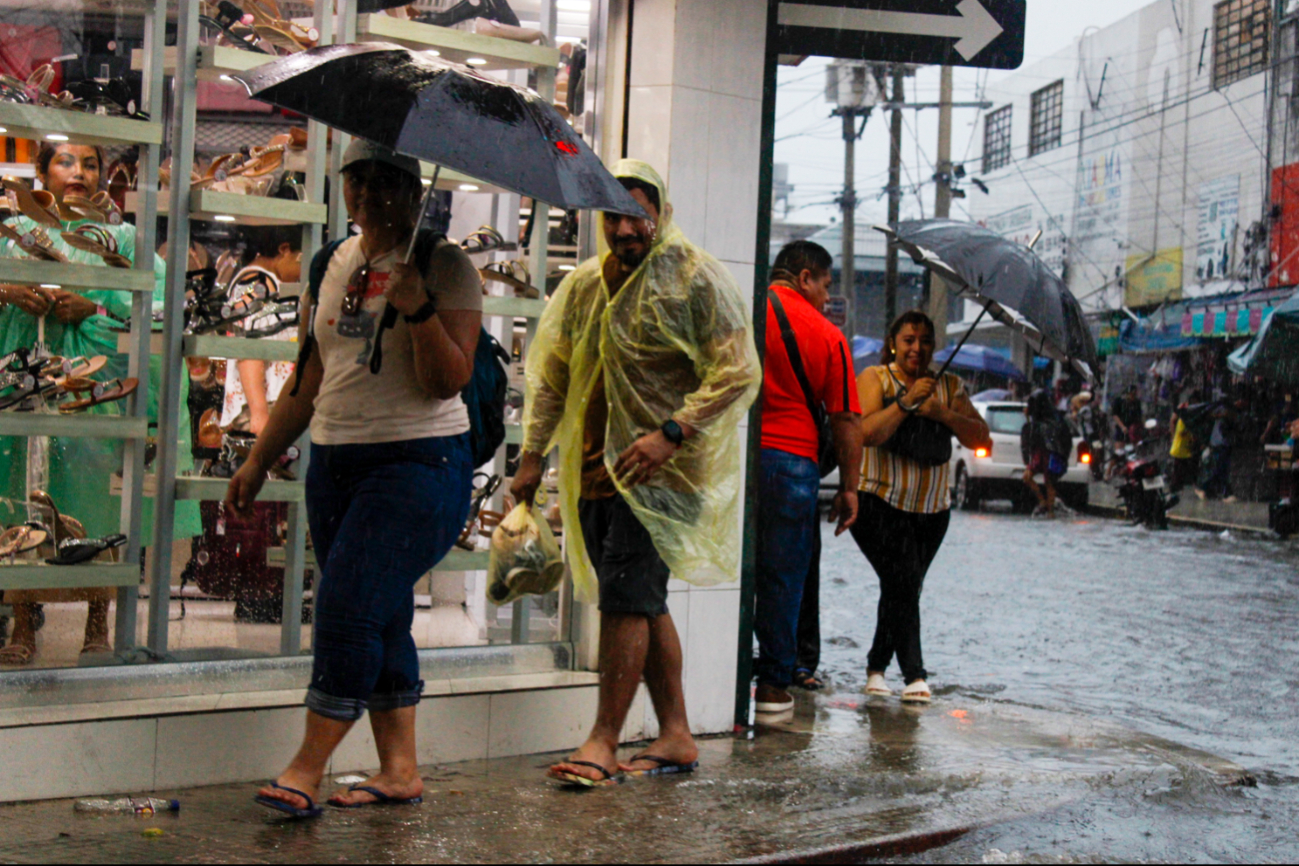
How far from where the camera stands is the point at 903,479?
22.4 ft

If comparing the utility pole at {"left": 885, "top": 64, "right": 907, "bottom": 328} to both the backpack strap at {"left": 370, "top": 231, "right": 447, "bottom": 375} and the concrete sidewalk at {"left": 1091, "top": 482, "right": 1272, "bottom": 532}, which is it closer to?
the concrete sidewalk at {"left": 1091, "top": 482, "right": 1272, "bottom": 532}

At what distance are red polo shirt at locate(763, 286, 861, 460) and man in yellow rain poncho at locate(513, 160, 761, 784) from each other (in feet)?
4.01

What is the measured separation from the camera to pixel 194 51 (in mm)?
→ 4605

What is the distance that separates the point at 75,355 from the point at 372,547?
1458mm

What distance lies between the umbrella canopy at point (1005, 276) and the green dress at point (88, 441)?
3.45m

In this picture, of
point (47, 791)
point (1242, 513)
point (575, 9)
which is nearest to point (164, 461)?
point (47, 791)

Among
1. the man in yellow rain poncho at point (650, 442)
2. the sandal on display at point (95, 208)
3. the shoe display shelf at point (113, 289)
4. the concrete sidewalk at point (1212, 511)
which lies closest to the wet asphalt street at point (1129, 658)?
the man in yellow rain poncho at point (650, 442)

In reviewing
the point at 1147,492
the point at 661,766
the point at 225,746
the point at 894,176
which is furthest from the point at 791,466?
the point at 894,176

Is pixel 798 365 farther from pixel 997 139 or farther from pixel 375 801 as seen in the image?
pixel 997 139

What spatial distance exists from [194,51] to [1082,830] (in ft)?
11.5

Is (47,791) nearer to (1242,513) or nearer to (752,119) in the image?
(752,119)

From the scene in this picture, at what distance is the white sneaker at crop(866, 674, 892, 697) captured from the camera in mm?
6809

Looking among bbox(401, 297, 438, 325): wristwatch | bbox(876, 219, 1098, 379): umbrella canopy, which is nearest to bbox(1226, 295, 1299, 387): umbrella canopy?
bbox(876, 219, 1098, 379): umbrella canopy

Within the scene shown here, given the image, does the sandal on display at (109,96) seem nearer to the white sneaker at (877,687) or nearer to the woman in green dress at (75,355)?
the woman in green dress at (75,355)
